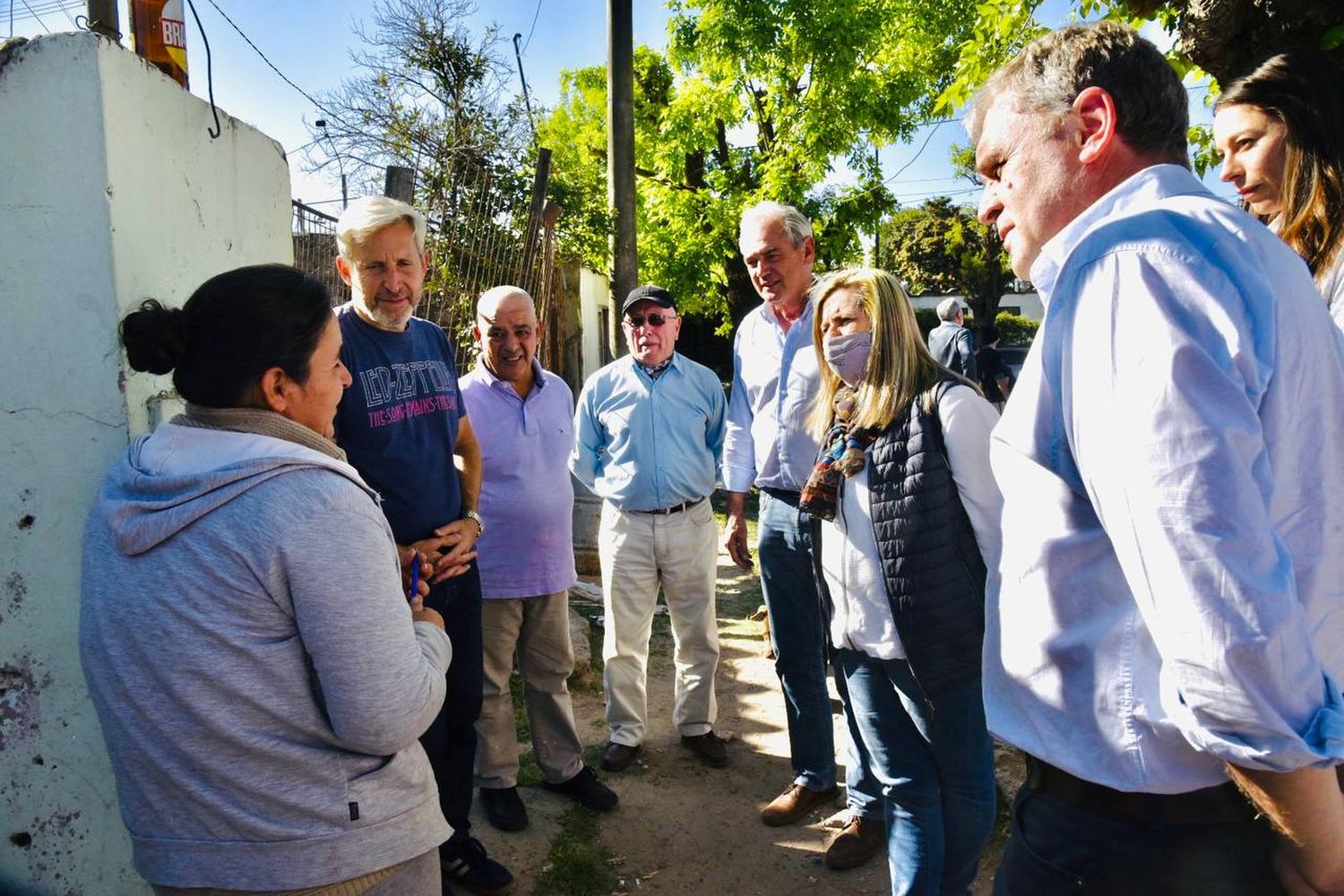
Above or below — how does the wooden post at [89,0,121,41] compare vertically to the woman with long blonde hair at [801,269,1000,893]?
above

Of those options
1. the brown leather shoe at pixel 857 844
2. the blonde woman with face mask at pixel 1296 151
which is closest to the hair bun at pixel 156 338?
the blonde woman with face mask at pixel 1296 151

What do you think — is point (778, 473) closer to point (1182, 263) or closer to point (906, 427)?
point (906, 427)

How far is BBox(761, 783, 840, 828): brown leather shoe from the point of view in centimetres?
346

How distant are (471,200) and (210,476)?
4523 mm

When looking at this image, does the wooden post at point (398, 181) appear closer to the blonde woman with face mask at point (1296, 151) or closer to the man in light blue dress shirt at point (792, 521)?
the man in light blue dress shirt at point (792, 521)

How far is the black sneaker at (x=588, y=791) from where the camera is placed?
3.58 m

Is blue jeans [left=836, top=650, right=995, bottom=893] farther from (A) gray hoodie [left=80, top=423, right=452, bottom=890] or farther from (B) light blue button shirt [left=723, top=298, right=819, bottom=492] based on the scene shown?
(A) gray hoodie [left=80, top=423, right=452, bottom=890]

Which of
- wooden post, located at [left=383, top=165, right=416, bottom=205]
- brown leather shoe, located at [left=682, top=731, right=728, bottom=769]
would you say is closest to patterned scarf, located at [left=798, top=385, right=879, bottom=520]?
brown leather shoe, located at [left=682, top=731, right=728, bottom=769]

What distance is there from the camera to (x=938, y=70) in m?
13.4

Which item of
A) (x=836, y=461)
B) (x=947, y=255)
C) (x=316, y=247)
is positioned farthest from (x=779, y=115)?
(x=947, y=255)

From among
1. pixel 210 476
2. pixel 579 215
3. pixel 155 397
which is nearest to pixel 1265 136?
pixel 210 476

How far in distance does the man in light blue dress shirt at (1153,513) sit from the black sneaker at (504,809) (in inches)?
95.7

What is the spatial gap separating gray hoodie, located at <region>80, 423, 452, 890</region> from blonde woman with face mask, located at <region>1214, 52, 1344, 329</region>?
2.10 metres

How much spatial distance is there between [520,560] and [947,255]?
3284 cm
